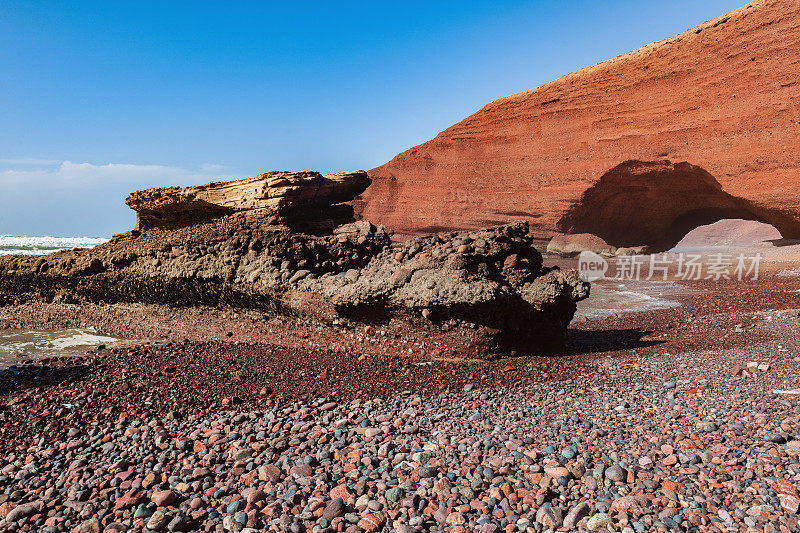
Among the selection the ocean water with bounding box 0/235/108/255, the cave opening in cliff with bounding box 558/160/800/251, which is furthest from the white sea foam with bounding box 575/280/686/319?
the ocean water with bounding box 0/235/108/255

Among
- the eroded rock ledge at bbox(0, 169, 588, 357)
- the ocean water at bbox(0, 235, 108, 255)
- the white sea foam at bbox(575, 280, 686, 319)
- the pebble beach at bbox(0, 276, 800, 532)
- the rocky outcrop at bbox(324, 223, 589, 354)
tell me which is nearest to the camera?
the pebble beach at bbox(0, 276, 800, 532)

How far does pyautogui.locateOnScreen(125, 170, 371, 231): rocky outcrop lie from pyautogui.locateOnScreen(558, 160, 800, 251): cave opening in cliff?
1947cm

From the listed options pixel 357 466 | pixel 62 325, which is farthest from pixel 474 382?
pixel 62 325

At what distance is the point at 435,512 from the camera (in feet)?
9.52

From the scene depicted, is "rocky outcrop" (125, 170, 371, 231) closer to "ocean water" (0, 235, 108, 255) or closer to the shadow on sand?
the shadow on sand

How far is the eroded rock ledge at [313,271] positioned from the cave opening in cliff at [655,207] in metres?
19.6

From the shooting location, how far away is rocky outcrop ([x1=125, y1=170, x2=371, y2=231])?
368 inches

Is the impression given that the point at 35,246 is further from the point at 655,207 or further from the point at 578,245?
the point at 655,207

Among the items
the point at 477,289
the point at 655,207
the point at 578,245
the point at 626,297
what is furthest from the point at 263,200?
the point at 655,207

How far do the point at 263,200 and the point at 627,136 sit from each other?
2181 centimetres

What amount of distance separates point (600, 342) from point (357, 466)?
609cm

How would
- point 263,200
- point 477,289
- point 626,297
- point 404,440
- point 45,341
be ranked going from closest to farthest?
point 404,440 < point 477,289 < point 45,341 < point 263,200 < point 626,297

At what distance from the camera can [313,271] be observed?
817 cm

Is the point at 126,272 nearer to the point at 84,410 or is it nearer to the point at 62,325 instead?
the point at 62,325
